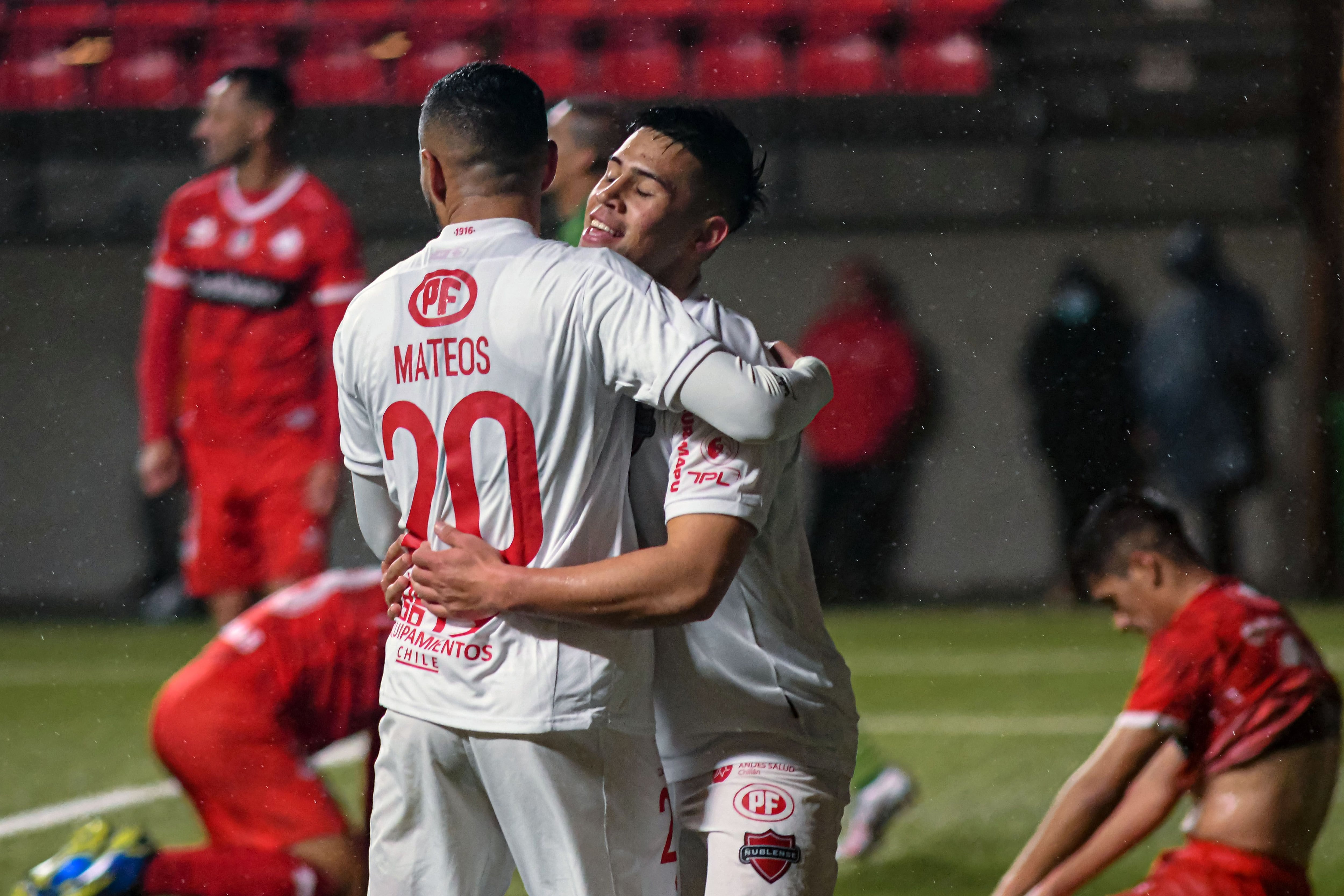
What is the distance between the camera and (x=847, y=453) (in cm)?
622

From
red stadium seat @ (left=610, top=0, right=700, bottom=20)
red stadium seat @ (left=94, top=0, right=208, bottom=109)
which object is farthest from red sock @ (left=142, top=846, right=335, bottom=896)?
red stadium seat @ (left=610, top=0, right=700, bottom=20)

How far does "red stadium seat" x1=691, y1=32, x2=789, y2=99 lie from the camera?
227 inches

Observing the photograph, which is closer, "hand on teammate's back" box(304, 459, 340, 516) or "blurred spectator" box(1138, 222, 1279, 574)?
"hand on teammate's back" box(304, 459, 340, 516)

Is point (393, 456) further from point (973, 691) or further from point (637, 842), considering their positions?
point (973, 691)

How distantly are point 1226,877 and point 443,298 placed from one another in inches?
63.2

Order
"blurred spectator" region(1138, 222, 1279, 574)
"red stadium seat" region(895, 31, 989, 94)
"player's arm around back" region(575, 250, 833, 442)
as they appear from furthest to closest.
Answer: "red stadium seat" region(895, 31, 989, 94)
"blurred spectator" region(1138, 222, 1279, 574)
"player's arm around back" region(575, 250, 833, 442)

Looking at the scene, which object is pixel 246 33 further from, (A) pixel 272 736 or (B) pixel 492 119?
(B) pixel 492 119

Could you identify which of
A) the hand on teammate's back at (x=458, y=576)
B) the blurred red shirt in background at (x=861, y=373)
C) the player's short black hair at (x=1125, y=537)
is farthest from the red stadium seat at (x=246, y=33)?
the hand on teammate's back at (x=458, y=576)

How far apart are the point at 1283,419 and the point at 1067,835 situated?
4.40 meters

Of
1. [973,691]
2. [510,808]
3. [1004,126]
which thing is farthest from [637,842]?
[1004,126]

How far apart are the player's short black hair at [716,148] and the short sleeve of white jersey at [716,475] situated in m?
0.43

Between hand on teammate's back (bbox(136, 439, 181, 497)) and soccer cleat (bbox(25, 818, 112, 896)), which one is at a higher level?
hand on teammate's back (bbox(136, 439, 181, 497))

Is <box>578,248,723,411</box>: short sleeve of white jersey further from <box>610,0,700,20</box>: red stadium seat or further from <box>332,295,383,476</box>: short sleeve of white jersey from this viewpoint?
<box>610,0,700,20</box>: red stadium seat

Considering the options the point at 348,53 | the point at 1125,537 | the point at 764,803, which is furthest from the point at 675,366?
the point at 348,53
